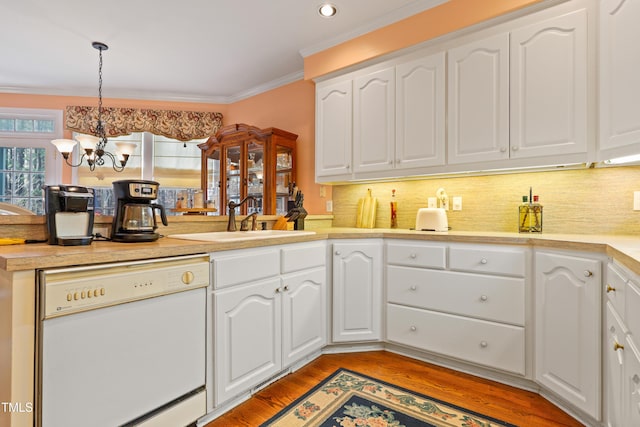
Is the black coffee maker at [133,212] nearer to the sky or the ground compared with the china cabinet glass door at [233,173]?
nearer to the ground

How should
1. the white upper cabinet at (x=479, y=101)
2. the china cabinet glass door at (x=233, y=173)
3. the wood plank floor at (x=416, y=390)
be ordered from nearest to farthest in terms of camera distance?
1. the wood plank floor at (x=416, y=390)
2. the white upper cabinet at (x=479, y=101)
3. the china cabinet glass door at (x=233, y=173)

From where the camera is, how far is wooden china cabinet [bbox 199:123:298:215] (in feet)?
10.9

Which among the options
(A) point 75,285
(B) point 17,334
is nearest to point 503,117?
(A) point 75,285

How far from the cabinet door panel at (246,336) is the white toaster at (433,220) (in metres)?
1.17

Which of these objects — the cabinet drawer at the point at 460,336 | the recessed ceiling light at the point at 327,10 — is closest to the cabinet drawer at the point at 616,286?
the cabinet drawer at the point at 460,336

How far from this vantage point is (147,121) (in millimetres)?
4117

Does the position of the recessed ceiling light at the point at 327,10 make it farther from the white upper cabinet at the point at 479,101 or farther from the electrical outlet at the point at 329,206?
the electrical outlet at the point at 329,206

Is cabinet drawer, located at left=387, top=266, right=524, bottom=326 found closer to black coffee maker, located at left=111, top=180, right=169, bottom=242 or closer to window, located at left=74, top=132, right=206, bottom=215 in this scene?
black coffee maker, located at left=111, top=180, right=169, bottom=242

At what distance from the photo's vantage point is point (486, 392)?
179 cm

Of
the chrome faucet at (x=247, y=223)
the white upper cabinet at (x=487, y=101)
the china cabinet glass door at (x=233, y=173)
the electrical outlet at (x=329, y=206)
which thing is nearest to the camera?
the white upper cabinet at (x=487, y=101)

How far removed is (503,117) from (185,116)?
146 inches

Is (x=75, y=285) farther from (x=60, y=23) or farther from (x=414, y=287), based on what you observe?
(x=60, y=23)

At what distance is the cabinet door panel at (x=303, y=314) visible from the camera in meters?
1.90

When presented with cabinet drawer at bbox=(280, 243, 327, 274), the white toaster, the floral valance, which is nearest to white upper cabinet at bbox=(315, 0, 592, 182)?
the white toaster
